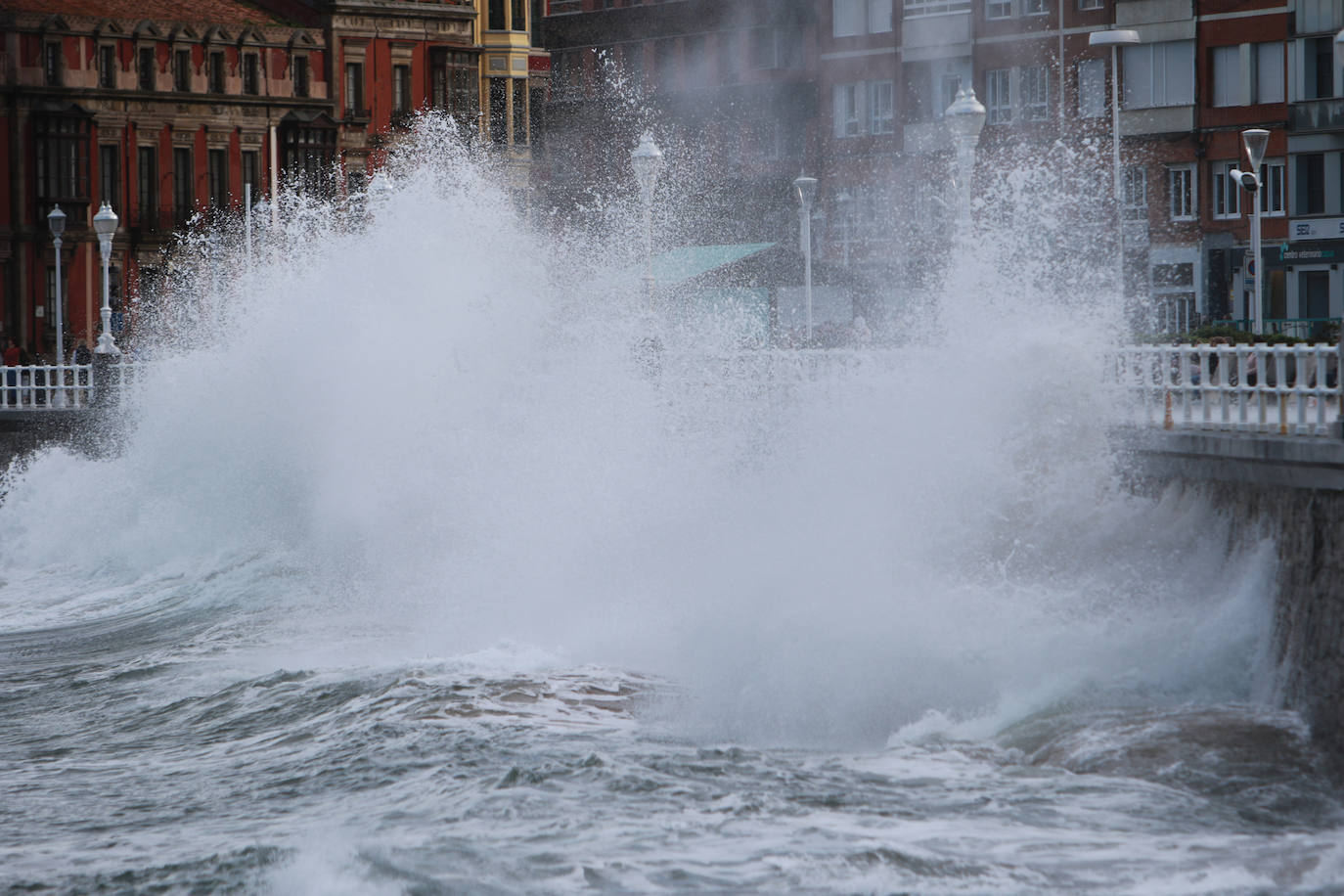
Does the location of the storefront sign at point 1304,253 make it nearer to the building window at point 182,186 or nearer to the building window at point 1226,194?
the building window at point 1226,194

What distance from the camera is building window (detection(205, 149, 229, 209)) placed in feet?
172

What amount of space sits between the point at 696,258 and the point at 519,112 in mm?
10369

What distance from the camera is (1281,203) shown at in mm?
42844

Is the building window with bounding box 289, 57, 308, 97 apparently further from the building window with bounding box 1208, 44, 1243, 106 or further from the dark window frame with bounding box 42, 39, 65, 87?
the building window with bounding box 1208, 44, 1243, 106

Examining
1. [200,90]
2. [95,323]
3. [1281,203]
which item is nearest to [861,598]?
[1281,203]

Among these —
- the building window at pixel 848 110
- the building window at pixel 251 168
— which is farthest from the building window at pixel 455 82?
the building window at pixel 848 110

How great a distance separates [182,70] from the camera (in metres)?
51.6

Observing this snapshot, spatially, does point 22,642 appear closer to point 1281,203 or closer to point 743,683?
point 743,683

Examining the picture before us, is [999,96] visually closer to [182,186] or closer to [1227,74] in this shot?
[1227,74]

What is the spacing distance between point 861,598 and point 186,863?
262 inches

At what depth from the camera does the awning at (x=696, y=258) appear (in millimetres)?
47719

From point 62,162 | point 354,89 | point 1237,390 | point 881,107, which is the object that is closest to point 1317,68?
point 881,107

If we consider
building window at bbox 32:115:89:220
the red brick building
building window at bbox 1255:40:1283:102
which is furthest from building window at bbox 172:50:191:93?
building window at bbox 1255:40:1283:102

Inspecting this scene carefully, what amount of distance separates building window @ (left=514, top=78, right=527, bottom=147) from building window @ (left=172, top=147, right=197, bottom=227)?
1007 cm
